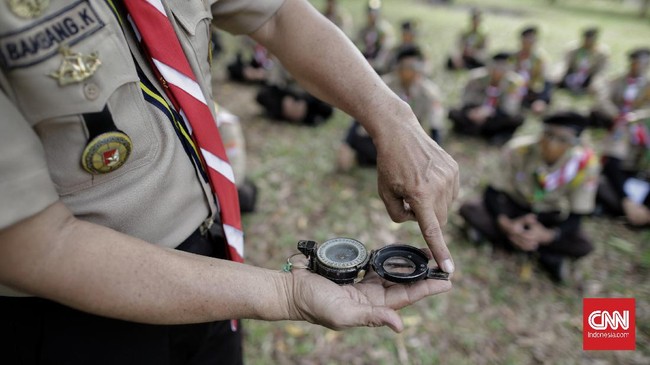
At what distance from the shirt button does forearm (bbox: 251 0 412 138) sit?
0.78 meters

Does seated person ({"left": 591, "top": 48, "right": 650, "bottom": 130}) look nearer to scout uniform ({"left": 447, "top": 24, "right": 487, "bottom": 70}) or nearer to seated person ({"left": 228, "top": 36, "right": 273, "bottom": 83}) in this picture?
scout uniform ({"left": 447, "top": 24, "right": 487, "bottom": 70})

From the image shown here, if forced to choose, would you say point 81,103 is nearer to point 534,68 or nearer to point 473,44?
point 534,68

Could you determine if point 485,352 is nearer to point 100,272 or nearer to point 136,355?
point 136,355

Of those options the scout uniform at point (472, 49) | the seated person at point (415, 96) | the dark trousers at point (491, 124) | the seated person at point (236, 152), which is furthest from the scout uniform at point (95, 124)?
the scout uniform at point (472, 49)

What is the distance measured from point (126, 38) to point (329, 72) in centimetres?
69

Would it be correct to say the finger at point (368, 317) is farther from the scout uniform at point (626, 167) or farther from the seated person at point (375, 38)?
the seated person at point (375, 38)

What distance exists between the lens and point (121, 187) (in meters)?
1.14

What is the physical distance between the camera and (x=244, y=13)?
1570 mm

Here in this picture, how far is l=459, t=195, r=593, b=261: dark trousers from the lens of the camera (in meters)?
4.16

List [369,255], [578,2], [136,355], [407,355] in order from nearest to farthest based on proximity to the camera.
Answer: [136,355] → [369,255] → [407,355] → [578,2]

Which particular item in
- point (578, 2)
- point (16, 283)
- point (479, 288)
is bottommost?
point (479, 288)

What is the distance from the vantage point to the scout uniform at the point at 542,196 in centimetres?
419

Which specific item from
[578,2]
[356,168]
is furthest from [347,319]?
[578,2]

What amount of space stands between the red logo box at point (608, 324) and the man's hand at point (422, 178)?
227cm
